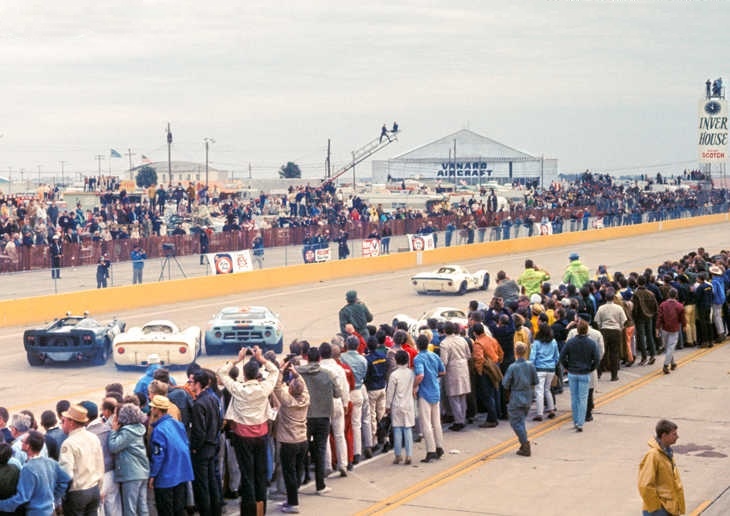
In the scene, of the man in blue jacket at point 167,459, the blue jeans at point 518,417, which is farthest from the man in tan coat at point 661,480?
the blue jeans at point 518,417

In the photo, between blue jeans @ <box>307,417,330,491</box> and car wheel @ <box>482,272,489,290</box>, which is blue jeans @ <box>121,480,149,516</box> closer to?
blue jeans @ <box>307,417,330,491</box>

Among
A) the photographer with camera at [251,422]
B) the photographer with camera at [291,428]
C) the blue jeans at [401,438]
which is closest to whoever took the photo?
the photographer with camera at [251,422]

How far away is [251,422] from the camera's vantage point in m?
11.6

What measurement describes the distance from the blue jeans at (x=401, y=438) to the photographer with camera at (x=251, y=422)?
2.56 m

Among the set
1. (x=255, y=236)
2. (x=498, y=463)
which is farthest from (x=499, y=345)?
(x=255, y=236)

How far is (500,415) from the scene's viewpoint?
54.7 feet

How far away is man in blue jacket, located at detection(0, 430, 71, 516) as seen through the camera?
925 centimetres

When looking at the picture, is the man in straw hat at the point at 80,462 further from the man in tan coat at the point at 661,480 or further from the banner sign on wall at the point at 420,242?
the banner sign on wall at the point at 420,242

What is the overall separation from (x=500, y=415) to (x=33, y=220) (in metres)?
27.0

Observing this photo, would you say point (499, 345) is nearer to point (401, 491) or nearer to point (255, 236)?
point (401, 491)

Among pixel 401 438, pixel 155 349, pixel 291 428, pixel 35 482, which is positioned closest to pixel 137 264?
pixel 155 349

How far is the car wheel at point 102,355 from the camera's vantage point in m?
22.3

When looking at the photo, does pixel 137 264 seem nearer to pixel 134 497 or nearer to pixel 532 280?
pixel 532 280

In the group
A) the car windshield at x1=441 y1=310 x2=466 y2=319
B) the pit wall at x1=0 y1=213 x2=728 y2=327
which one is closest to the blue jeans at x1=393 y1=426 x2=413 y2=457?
the car windshield at x1=441 y1=310 x2=466 y2=319
